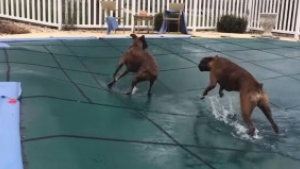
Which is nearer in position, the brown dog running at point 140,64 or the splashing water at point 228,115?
the splashing water at point 228,115

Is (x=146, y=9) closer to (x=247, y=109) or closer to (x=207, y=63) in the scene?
(x=207, y=63)

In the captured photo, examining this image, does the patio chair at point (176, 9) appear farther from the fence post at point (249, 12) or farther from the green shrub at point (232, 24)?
the fence post at point (249, 12)

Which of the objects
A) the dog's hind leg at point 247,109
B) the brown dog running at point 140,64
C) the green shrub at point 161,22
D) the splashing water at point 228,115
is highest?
the green shrub at point 161,22

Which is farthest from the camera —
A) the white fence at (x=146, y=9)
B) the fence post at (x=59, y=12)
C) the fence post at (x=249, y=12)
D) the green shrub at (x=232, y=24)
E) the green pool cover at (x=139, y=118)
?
the fence post at (x=249, y=12)

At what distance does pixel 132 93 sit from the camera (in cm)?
500

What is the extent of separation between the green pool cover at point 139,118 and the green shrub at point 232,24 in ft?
18.1

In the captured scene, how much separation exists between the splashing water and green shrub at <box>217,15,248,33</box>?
789 centimetres

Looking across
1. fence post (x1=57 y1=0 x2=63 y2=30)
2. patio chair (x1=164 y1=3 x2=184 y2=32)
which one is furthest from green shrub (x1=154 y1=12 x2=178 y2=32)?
fence post (x1=57 y1=0 x2=63 y2=30)

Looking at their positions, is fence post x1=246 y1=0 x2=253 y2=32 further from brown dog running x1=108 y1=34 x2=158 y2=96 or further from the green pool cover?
brown dog running x1=108 y1=34 x2=158 y2=96

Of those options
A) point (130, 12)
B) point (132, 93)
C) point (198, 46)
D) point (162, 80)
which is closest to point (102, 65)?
point (162, 80)

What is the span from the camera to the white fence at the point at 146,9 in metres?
11.3

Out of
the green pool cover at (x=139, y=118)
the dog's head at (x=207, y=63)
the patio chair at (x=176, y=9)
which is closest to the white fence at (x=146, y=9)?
the patio chair at (x=176, y=9)

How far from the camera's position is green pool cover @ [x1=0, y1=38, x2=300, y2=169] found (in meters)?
3.04

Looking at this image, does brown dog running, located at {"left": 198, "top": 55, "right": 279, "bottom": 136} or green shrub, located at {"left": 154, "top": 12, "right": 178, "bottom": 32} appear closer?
brown dog running, located at {"left": 198, "top": 55, "right": 279, "bottom": 136}
